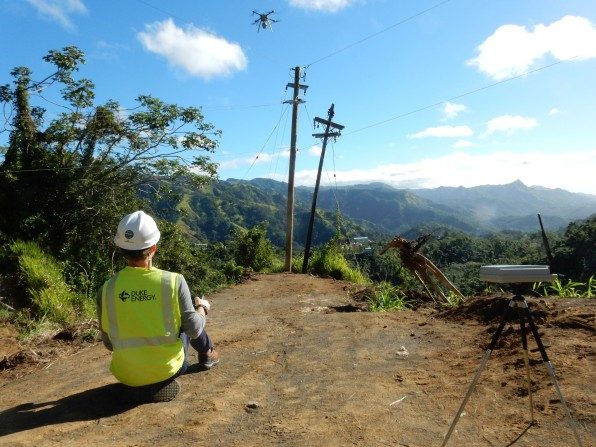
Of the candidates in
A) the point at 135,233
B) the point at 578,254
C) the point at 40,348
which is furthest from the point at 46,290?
the point at 578,254

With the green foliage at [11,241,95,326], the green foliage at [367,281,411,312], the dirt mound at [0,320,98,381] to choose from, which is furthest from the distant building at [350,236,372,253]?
the dirt mound at [0,320,98,381]

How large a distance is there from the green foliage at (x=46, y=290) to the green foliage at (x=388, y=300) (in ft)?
17.6

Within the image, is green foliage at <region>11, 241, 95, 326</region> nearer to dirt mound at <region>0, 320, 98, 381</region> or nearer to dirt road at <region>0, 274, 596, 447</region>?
dirt mound at <region>0, 320, 98, 381</region>

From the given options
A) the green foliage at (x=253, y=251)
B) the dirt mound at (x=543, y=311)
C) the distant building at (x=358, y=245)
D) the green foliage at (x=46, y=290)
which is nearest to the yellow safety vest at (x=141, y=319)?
the dirt mound at (x=543, y=311)

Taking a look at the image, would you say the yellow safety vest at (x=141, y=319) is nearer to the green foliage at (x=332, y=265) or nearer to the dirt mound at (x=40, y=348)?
the dirt mound at (x=40, y=348)

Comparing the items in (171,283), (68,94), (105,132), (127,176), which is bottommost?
(171,283)

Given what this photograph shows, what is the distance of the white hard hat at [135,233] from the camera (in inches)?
125

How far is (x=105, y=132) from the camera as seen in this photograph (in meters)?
13.3

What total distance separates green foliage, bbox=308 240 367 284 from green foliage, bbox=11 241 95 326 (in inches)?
390

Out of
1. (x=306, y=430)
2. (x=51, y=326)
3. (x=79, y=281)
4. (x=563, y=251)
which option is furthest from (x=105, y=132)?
(x=563, y=251)

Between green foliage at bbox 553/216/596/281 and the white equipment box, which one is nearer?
the white equipment box

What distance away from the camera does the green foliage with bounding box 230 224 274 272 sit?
20344mm

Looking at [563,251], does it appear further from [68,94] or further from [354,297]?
[68,94]

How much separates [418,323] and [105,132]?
1090 cm
